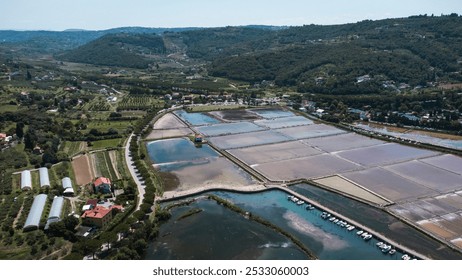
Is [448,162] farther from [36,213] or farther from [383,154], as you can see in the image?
[36,213]

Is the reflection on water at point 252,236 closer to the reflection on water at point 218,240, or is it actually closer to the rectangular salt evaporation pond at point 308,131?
the reflection on water at point 218,240

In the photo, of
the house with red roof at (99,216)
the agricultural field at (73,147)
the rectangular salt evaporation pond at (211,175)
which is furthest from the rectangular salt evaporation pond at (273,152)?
the agricultural field at (73,147)

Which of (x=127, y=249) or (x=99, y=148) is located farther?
(x=99, y=148)

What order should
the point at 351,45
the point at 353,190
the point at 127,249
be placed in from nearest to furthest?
the point at 127,249
the point at 353,190
the point at 351,45

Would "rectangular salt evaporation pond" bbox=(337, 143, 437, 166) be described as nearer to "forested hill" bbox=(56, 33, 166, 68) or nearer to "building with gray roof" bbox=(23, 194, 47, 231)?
"building with gray roof" bbox=(23, 194, 47, 231)

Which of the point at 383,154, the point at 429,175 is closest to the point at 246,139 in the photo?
the point at 383,154

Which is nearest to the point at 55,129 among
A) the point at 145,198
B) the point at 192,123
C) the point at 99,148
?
the point at 99,148

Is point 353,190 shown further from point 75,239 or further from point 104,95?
point 104,95
